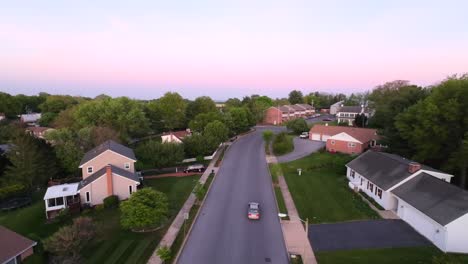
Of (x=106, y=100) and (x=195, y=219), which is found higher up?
(x=106, y=100)

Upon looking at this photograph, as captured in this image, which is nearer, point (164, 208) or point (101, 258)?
point (101, 258)

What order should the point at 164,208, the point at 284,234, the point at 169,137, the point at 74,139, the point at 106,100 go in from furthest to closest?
the point at 106,100 < the point at 169,137 < the point at 74,139 < the point at 164,208 < the point at 284,234

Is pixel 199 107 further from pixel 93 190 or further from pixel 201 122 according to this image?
pixel 93 190

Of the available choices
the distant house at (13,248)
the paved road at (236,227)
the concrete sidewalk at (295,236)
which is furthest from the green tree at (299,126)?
the distant house at (13,248)

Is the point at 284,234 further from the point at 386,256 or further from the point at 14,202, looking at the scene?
the point at 14,202

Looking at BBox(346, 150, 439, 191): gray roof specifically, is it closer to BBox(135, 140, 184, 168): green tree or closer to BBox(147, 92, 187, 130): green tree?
BBox(135, 140, 184, 168): green tree

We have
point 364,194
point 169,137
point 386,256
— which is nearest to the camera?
point 386,256

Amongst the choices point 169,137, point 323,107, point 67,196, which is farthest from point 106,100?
point 323,107

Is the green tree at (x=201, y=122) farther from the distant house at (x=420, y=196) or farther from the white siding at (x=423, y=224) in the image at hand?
the white siding at (x=423, y=224)

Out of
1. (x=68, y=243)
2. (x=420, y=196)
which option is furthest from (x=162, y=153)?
(x=420, y=196)
